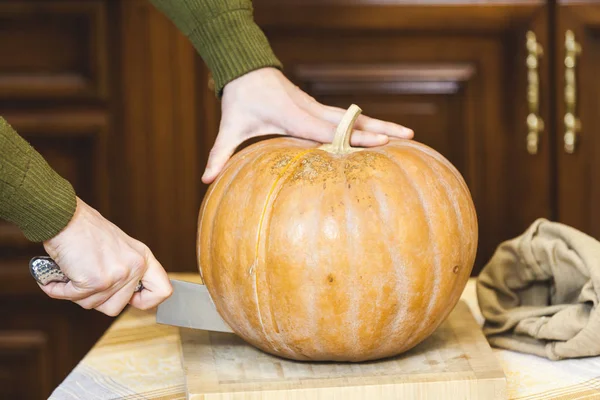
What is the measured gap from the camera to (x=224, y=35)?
128cm

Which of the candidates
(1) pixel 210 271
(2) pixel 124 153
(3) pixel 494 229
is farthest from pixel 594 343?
(2) pixel 124 153

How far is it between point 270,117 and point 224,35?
0.17 meters

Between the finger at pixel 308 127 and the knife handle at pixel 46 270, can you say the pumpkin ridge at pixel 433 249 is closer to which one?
the finger at pixel 308 127

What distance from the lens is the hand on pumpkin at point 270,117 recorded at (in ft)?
3.74

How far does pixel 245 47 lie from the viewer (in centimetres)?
125

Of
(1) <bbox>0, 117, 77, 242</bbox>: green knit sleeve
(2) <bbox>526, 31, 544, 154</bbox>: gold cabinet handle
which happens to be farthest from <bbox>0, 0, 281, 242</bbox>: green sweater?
(2) <bbox>526, 31, 544, 154</bbox>: gold cabinet handle

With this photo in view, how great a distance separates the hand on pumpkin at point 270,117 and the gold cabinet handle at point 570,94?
1107 mm

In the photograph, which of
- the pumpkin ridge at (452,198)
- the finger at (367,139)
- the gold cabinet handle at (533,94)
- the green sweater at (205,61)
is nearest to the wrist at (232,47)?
the green sweater at (205,61)

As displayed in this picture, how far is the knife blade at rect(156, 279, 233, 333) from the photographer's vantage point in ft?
3.57

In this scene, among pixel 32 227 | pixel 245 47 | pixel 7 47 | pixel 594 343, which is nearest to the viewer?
pixel 32 227

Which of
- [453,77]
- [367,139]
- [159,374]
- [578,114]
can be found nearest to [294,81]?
[453,77]

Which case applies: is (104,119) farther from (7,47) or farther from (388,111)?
(388,111)

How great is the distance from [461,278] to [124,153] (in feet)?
4.17

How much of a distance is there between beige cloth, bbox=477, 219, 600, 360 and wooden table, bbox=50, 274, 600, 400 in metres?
0.03
